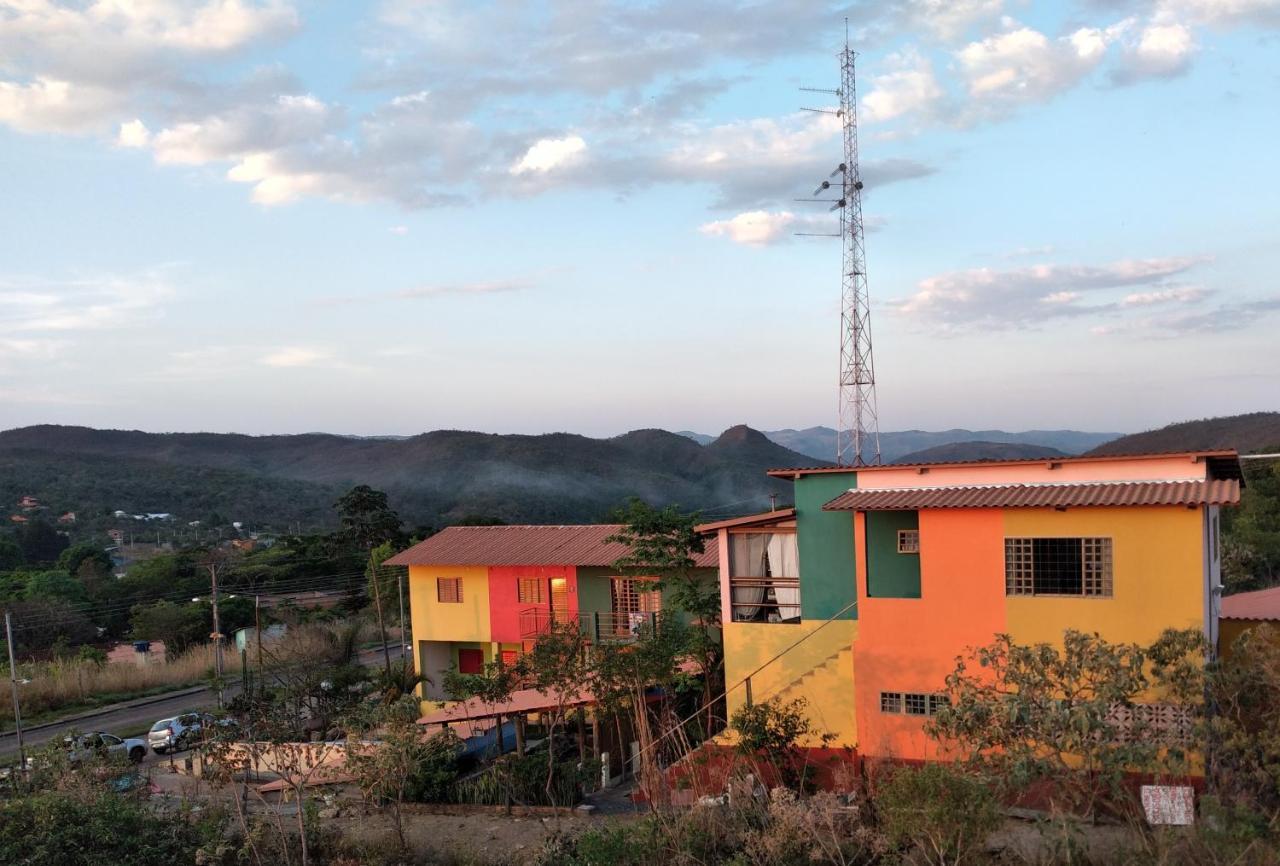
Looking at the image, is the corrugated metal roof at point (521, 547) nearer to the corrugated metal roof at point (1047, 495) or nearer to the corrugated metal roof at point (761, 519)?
the corrugated metal roof at point (761, 519)

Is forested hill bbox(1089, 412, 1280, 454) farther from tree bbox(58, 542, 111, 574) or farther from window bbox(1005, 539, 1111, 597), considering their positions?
tree bbox(58, 542, 111, 574)

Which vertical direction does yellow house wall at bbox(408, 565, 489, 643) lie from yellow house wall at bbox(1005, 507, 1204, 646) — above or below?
below

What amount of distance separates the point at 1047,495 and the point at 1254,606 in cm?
833

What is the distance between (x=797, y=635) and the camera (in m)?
17.0

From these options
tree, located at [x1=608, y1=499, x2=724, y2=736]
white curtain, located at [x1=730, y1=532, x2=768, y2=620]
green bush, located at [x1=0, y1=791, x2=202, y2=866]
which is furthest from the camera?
tree, located at [x1=608, y1=499, x2=724, y2=736]

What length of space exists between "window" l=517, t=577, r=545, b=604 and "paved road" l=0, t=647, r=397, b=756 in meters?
10.4

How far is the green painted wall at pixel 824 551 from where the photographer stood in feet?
54.6

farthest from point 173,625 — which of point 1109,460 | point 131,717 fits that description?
point 1109,460

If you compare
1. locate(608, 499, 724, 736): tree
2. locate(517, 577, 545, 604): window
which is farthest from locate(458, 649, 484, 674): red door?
locate(608, 499, 724, 736): tree

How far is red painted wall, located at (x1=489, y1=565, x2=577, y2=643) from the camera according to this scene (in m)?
26.1

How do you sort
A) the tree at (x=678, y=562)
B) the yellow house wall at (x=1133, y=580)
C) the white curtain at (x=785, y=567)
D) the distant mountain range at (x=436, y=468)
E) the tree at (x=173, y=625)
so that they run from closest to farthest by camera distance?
the yellow house wall at (x=1133, y=580) → the white curtain at (x=785, y=567) → the tree at (x=678, y=562) → the tree at (x=173, y=625) → the distant mountain range at (x=436, y=468)

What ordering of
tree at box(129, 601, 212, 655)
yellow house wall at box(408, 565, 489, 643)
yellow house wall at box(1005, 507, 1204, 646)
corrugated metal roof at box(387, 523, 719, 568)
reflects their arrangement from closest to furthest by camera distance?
yellow house wall at box(1005, 507, 1204, 646) → corrugated metal roof at box(387, 523, 719, 568) → yellow house wall at box(408, 565, 489, 643) → tree at box(129, 601, 212, 655)

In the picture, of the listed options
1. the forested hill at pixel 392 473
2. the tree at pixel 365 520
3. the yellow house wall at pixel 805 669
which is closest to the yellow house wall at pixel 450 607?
the yellow house wall at pixel 805 669

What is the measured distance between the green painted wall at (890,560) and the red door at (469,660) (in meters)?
15.0
